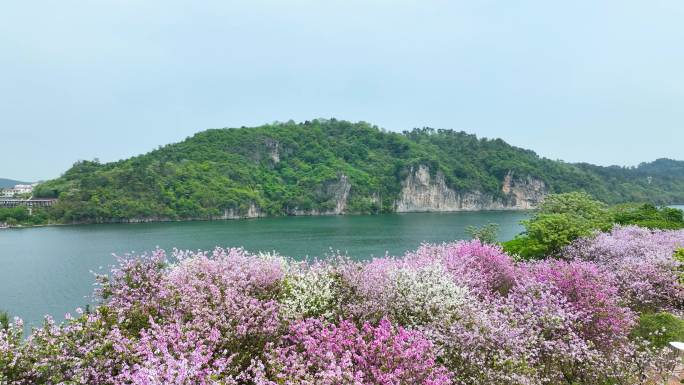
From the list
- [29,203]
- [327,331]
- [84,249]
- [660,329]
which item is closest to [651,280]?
[660,329]

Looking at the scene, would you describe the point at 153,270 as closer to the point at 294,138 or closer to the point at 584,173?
the point at 294,138

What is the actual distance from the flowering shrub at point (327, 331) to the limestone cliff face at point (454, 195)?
5495 inches

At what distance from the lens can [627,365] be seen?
684 cm

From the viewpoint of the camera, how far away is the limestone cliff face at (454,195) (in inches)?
5871

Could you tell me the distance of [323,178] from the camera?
140125 millimetres

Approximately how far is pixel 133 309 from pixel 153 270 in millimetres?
1301

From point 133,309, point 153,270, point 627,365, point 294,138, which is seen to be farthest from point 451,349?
point 294,138

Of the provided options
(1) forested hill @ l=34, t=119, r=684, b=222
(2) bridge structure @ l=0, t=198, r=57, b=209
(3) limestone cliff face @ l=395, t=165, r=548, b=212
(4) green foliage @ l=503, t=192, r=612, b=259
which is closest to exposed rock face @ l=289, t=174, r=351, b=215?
(1) forested hill @ l=34, t=119, r=684, b=222

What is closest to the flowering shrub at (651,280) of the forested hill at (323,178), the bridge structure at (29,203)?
the forested hill at (323,178)

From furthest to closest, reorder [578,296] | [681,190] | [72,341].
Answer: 1. [681,190]
2. [578,296]
3. [72,341]

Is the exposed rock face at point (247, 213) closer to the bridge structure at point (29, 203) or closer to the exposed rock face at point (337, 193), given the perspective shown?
the exposed rock face at point (337, 193)

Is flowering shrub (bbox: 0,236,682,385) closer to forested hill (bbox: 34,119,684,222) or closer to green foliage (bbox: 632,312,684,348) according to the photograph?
green foliage (bbox: 632,312,684,348)

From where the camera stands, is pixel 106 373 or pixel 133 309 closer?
pixel 106 373

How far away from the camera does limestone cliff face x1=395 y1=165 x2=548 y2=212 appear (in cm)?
14912
